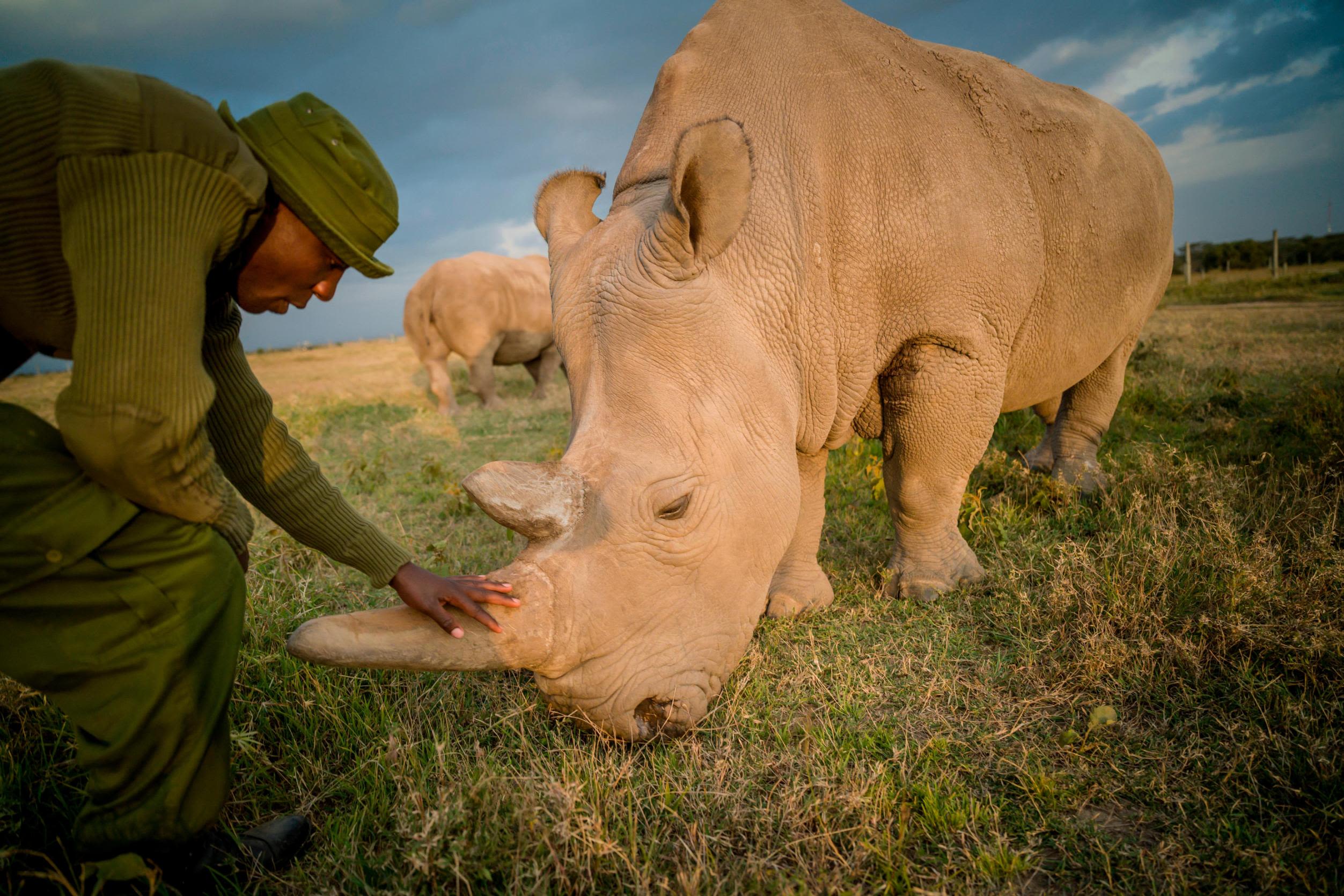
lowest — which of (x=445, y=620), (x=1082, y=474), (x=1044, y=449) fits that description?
(x=1044, y=449)

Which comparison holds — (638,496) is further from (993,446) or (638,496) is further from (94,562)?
(993,446)

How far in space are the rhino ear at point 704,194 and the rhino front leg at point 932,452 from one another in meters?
1.21

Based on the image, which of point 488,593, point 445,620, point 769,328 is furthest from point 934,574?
point 445,620

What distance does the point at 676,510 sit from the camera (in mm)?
2322

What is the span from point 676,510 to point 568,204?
1.55m

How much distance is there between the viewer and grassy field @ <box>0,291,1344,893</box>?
6.07 feet

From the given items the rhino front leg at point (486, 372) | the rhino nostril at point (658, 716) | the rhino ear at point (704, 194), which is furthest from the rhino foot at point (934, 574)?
the rhino front leg at point (486, 372)

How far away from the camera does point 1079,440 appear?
566cm

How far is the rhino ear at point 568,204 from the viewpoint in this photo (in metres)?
3.09

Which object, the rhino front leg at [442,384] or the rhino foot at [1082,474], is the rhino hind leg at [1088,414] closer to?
the rhino foot at [1082,474]

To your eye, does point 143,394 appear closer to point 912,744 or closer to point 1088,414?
point 912,744

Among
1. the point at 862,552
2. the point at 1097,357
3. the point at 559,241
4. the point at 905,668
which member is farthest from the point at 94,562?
the point at 1097,357

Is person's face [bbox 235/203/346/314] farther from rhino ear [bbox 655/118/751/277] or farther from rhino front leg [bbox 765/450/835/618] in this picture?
rhino front leg [bbox 765/450/835/618]

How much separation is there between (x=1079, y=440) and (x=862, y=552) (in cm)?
249
